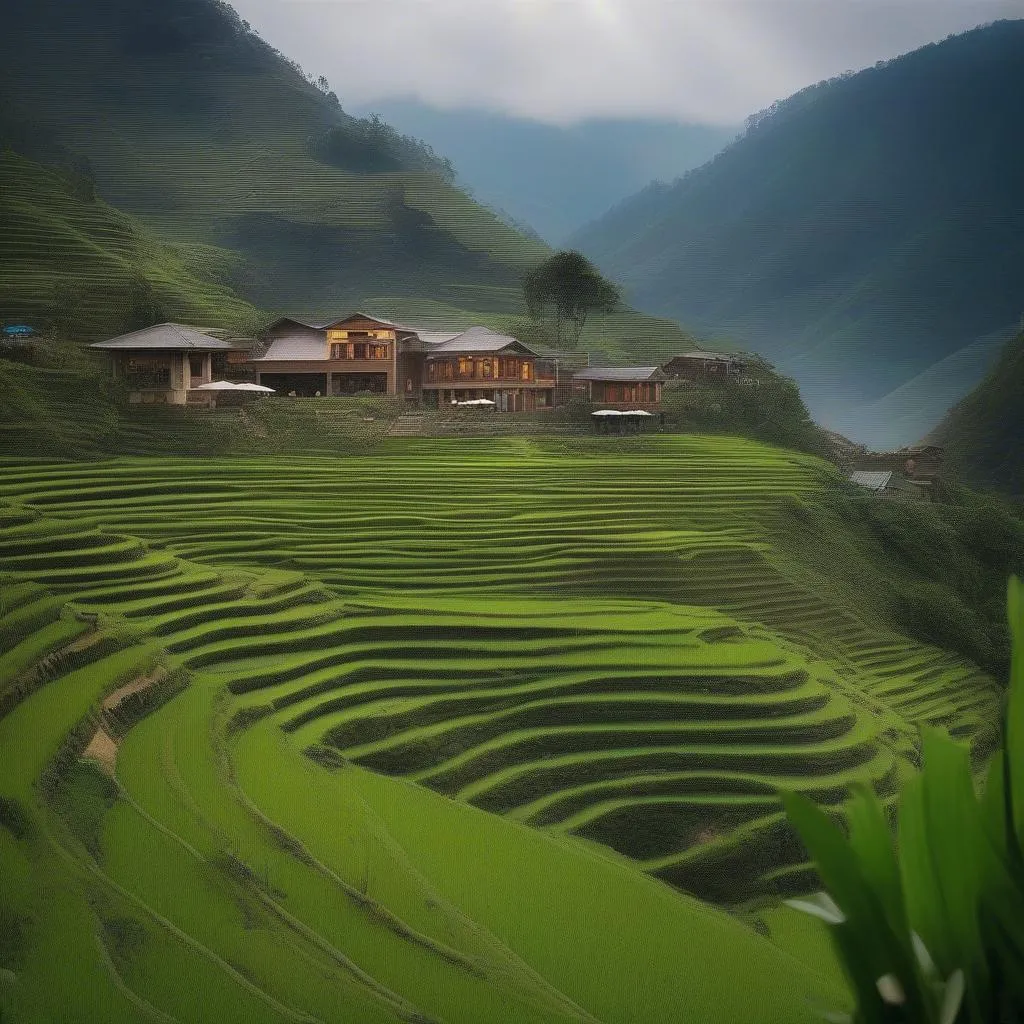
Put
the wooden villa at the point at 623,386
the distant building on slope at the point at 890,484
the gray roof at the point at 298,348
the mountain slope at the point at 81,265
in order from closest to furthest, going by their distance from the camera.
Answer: the mountain slope at the point at 81,265
the distant building on slope at the point at 890,484
the gray roof at the point at 298,348
the wooden villa at the point at 623,386

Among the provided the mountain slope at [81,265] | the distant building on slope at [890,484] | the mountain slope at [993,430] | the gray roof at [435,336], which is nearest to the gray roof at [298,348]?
the mountain slope at [81,265]

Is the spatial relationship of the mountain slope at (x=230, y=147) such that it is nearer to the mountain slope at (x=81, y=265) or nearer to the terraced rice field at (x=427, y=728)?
the mountain slope at (x=81, y=265)

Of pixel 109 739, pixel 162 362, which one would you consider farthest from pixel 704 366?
pixel 109 739

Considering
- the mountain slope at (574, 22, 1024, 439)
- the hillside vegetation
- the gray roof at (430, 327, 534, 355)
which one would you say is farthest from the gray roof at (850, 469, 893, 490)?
the hillside vegetation

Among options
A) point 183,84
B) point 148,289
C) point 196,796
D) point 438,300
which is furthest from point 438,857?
point 438,300

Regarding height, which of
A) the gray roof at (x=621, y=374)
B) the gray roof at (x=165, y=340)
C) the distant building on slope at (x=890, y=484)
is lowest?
the distant building on slope at (x=890, y=484)

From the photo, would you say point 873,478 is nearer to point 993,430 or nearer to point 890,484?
point 890,484

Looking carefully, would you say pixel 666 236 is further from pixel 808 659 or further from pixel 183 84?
pixel 808 659

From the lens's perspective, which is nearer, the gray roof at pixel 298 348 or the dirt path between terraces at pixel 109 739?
the dirt path between terraces at pixel 109 739
